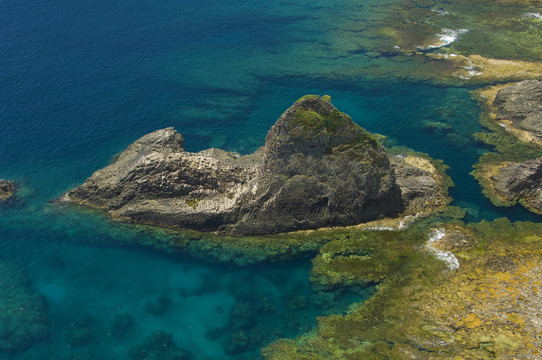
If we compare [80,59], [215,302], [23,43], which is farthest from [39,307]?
[23,43]

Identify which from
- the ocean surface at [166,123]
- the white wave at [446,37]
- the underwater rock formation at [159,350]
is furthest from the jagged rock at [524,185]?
the white wave at [446,37]

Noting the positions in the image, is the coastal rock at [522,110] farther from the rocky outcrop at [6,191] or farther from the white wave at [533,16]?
the rocky outcrop at [6,191]

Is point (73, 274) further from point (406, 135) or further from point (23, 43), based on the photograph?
point (23, 43)

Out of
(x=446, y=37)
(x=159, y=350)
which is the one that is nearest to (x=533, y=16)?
(x=446, y=37)

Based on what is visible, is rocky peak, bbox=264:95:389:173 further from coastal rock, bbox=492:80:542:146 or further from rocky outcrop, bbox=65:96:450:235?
coastal rock, bbox=492:80:542:146

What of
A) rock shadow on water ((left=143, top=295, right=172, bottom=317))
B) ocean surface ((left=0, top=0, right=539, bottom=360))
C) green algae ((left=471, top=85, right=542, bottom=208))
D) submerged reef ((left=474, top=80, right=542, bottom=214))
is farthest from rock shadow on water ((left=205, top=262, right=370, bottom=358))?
submerged reef ((left=474, top=80, right=542, bottom=214))

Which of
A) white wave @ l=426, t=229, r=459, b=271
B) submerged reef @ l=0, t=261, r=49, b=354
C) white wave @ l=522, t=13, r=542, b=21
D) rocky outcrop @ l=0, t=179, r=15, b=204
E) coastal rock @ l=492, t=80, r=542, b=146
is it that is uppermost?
white wave @ l=522, t=13, r=542, b=21

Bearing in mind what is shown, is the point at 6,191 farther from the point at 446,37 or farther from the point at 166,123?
the point at 446,37
